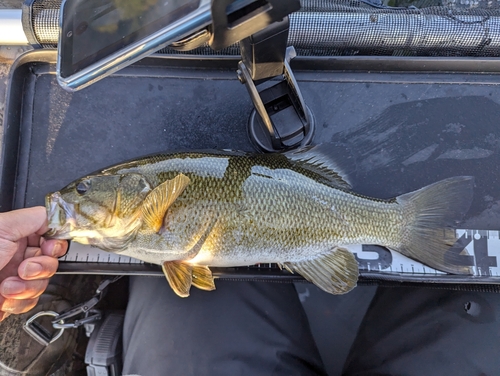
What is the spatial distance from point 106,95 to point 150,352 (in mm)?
1266

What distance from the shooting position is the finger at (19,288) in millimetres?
1384

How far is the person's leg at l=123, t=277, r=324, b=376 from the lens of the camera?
5.02 feet

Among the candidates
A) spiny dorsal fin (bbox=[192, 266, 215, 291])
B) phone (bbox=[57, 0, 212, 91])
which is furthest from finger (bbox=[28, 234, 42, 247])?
phone (bbox=[57, 0, 212, 91])

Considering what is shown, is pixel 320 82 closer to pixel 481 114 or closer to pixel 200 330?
pixel 481 114

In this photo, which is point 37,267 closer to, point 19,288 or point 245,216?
point 19,288

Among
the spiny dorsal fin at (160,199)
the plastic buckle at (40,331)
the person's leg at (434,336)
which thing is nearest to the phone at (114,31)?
the spiny dorsal fin at (160,199)

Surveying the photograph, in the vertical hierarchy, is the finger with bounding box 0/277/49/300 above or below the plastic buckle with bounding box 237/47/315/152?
below

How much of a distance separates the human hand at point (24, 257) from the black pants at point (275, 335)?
465 mm

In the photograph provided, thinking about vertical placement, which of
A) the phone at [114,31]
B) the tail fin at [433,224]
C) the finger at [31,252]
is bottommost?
the finger at [31,252]

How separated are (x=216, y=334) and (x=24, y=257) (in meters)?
0.93

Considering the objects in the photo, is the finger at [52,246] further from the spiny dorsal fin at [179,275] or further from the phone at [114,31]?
the phone at [114,31]

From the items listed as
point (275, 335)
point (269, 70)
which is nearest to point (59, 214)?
point (269, 70)

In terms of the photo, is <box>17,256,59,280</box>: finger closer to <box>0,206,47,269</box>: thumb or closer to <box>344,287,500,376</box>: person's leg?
<box>0,206,47,269</box>: thumb

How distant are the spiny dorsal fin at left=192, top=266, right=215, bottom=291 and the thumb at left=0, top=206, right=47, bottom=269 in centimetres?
67
